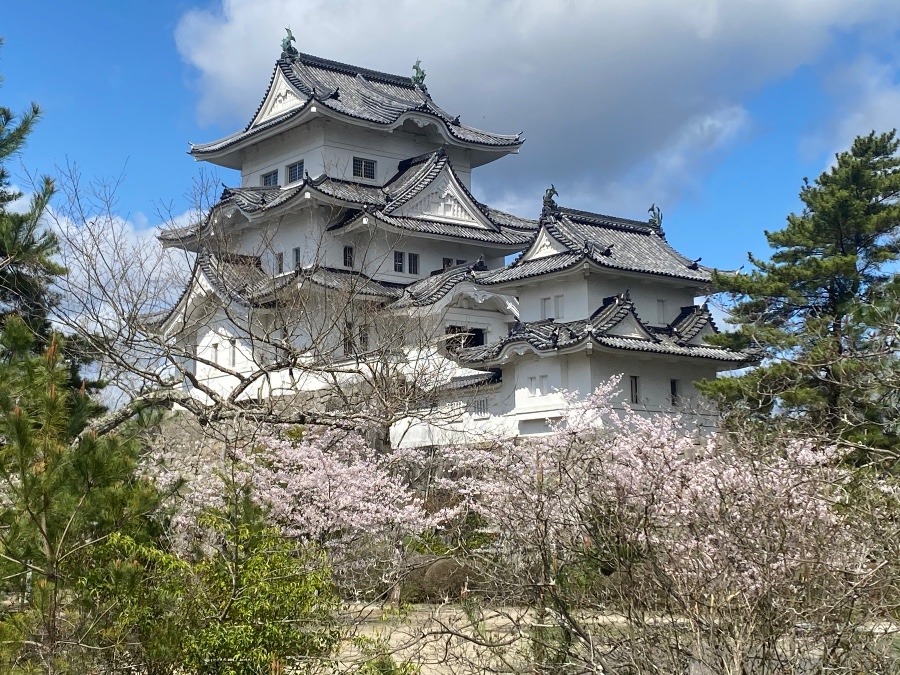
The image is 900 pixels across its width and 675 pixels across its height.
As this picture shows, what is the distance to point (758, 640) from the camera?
649 centimetres

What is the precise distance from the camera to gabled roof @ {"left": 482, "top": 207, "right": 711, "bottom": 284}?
2669 cm

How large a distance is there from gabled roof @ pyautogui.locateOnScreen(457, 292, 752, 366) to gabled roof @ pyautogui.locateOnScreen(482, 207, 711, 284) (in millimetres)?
1362

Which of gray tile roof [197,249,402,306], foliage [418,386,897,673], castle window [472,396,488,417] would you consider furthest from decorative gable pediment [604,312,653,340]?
foliage [418,386,897,673]

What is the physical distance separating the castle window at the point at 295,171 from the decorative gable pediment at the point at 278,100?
1909 millimetres

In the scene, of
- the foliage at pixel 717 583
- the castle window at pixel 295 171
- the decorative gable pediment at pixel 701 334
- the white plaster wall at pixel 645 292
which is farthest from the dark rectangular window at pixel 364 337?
the foliage at pixel 717 583

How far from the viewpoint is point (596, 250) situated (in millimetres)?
26438

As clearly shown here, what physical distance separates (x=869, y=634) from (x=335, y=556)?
10.5m

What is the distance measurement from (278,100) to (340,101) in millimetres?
3078

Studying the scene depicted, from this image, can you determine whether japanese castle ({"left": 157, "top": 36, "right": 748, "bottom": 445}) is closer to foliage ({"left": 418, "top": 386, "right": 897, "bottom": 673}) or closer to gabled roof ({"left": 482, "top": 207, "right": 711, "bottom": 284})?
gabled roof ({"left": 482, "top": 207, "right": 711, "bottom": 284})

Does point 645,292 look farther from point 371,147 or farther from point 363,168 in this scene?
point 371,147

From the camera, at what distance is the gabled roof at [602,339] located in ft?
80.3

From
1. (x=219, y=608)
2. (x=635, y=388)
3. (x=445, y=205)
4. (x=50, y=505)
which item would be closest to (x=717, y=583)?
(x=219, y=608)

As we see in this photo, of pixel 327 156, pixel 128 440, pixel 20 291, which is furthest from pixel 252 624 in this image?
pixel 327 156

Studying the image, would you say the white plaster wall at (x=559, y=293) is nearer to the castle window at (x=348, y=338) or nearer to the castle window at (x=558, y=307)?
the castle window at (x=558, y=307)
